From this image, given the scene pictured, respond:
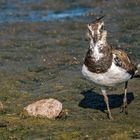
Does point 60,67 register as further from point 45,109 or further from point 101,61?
point 101,61

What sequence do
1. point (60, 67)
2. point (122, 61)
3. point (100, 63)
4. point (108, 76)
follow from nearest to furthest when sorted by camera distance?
point (100, 63) → point (108, 76) → point (122, 61) → point (60, 67)

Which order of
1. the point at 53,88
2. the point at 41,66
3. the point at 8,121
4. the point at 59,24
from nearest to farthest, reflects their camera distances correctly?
the point at 8,121 < the point at 53,88 < the point at 41,66 < the point at 59,24

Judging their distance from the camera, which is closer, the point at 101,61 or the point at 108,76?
the point at 101,61

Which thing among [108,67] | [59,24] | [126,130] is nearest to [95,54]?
[108,67]

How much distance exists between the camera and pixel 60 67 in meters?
18.5

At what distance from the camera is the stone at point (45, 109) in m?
13.0

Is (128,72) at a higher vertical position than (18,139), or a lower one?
higher

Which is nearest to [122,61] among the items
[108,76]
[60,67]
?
[108,76]

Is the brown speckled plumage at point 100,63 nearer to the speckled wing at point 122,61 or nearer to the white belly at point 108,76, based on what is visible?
the white belly at point 108,76

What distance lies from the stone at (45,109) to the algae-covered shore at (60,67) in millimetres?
176

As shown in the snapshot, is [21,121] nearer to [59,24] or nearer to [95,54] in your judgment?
[95,54]

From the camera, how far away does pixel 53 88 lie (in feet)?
53.8

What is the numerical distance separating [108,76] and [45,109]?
157 cm

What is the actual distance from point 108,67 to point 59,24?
1189 centimetres
